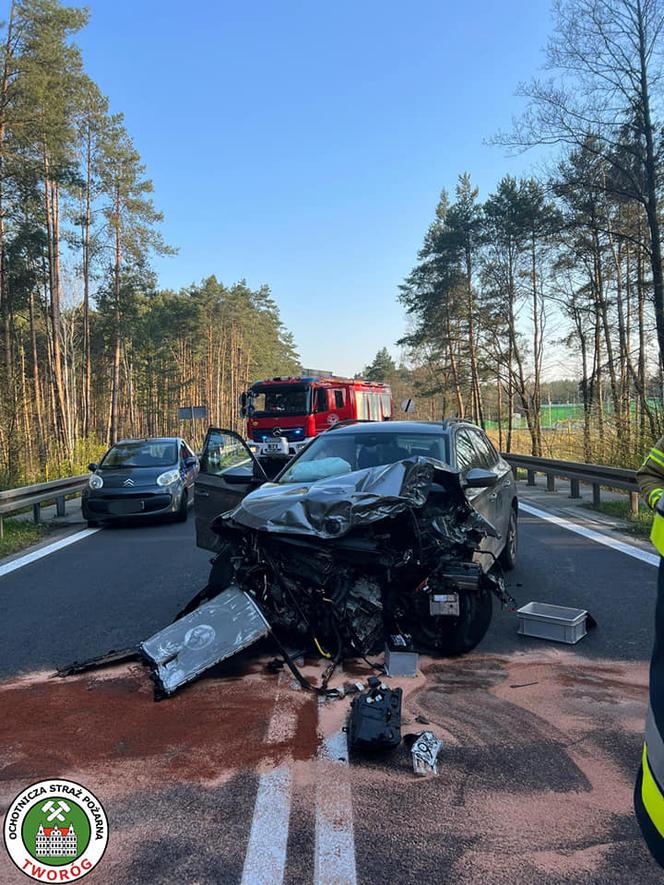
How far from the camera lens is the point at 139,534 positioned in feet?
34.1

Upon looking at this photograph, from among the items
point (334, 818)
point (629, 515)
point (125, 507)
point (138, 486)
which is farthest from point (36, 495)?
point (334, 818)

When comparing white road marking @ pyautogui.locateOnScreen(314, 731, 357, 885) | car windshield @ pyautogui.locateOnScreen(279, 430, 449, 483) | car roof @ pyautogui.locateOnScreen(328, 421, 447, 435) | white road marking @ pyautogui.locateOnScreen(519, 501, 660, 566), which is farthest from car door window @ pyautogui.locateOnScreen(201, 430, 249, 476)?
white road marking @ pyautogui.locateOnScreen(519, 501, 660, 566)

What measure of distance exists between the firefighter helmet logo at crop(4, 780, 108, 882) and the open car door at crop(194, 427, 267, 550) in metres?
2.84

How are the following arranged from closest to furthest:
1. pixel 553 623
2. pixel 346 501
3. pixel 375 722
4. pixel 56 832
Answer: pixel 56 832 → pixel 375 722 → pixel 346 501 → pixel 553 623

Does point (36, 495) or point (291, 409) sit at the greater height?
point (291, 409)

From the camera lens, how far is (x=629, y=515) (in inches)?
419

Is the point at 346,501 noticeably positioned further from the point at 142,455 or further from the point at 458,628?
the point at 142,455

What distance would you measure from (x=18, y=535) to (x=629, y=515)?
9678 mm

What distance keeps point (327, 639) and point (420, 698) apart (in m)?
0.79

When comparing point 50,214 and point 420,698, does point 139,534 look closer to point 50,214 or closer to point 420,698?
point 420,698

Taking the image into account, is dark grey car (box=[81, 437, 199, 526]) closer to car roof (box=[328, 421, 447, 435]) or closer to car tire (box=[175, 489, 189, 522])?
car tire (box=[175, 489, 189, 522])

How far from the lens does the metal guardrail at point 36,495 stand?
33.0 ft

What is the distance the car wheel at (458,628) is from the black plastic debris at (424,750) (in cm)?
117

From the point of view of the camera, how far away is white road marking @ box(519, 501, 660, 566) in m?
7.74
